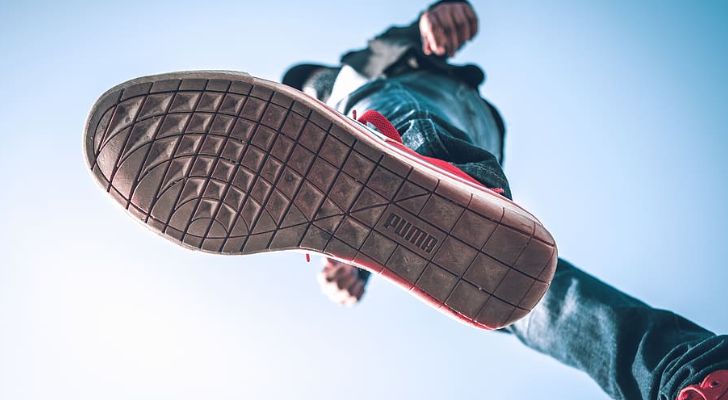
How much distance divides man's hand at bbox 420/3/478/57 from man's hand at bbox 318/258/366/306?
915 millimetres

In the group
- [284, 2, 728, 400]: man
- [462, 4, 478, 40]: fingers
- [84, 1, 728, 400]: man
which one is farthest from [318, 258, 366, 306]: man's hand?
[84, 1, 728, 400]: man

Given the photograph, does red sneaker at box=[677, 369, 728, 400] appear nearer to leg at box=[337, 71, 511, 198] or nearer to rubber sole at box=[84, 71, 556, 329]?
rubber sole at box=[84, 71, 556, 329]

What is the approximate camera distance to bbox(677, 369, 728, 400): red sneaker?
0.94 m

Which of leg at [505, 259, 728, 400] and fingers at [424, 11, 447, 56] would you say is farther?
fingers at [424, 11, 447, 56]

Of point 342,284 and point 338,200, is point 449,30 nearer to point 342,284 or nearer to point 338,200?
point 338,200

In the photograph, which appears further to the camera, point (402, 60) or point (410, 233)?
point (402, 60)

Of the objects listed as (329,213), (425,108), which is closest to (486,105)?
(425,108)

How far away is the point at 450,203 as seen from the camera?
3.78 ft

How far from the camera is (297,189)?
4.04ft

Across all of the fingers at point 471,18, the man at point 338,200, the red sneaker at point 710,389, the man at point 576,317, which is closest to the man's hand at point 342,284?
the man at point 576,317

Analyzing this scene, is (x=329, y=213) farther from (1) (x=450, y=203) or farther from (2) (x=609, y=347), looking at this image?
(2) (x=609, y=347)

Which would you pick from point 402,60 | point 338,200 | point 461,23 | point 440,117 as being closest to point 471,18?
point 461,23

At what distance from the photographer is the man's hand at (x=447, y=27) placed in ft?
6.06

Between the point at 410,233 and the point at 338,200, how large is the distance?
6.1 inches
